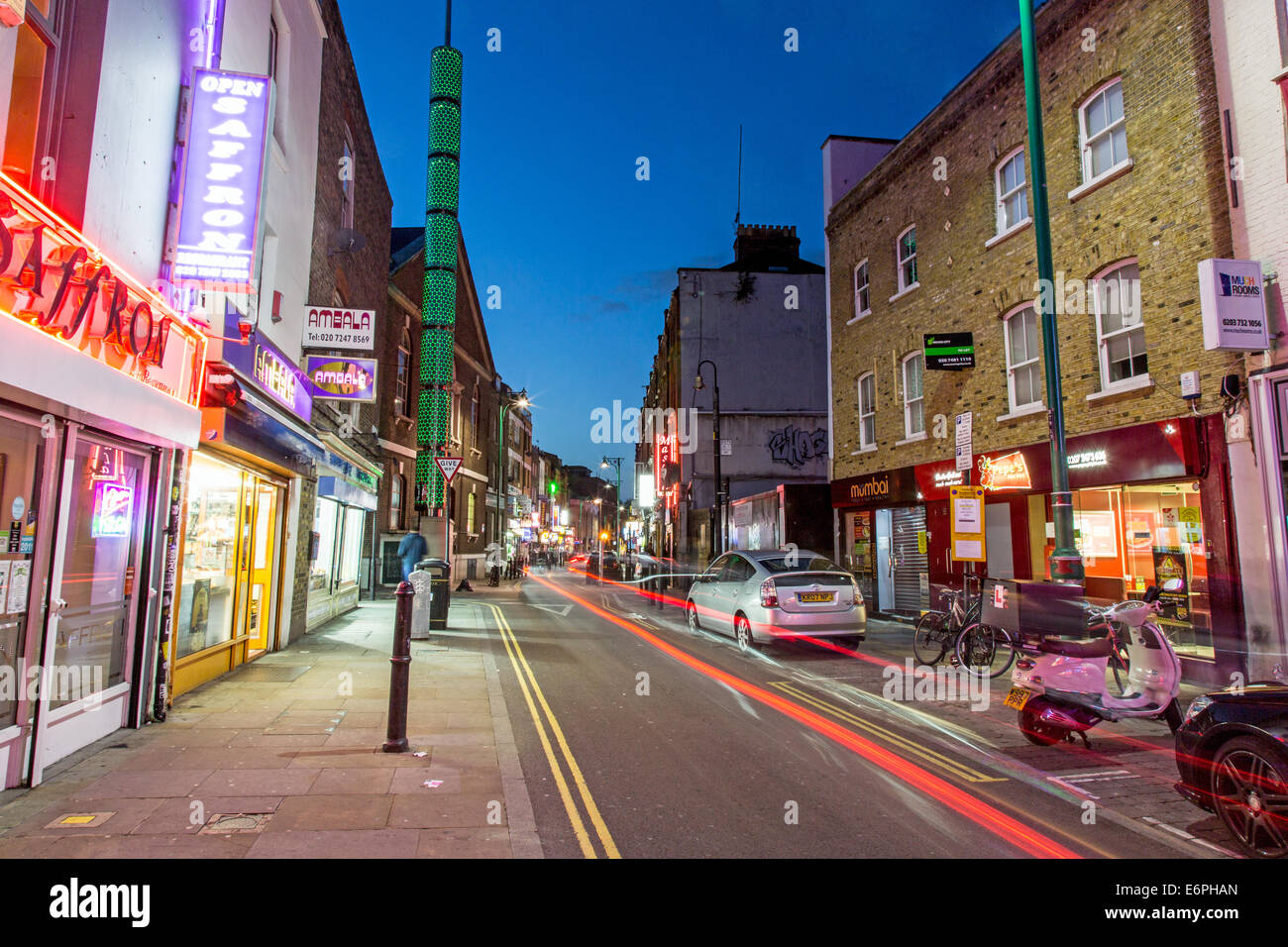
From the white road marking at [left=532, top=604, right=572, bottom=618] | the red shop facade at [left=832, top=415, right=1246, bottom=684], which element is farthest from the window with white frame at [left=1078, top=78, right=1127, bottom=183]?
the white road marking at [left=532, top=604, right=572, bottom=618]

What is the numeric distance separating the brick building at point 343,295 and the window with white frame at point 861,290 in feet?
39.0

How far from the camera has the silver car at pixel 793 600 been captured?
1076 cm

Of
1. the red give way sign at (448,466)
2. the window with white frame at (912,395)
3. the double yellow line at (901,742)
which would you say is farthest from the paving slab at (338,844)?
the window with white frame at (912,395)

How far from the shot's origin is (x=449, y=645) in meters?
12.4

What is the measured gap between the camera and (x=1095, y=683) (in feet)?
20.2

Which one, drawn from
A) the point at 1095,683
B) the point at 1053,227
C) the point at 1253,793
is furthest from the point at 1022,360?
the point at 1253,793

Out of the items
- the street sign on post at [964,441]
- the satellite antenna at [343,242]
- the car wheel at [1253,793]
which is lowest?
the car wheel at [1253,793]

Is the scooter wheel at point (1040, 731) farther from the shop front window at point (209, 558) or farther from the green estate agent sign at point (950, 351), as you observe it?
the green estate agent sign at point (950, 351)

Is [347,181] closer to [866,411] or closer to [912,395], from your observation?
[866,411]

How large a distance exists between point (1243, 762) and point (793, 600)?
22.1 feet

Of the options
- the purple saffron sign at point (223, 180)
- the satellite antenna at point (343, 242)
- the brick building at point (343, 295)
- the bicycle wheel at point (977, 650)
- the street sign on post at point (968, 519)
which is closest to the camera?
the purple saffron sign at point (223, 180)

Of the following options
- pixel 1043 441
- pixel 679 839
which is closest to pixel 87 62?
pixel 679 839

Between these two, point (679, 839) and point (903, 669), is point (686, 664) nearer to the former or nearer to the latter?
point (903, 669)

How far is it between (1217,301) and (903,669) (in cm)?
597
